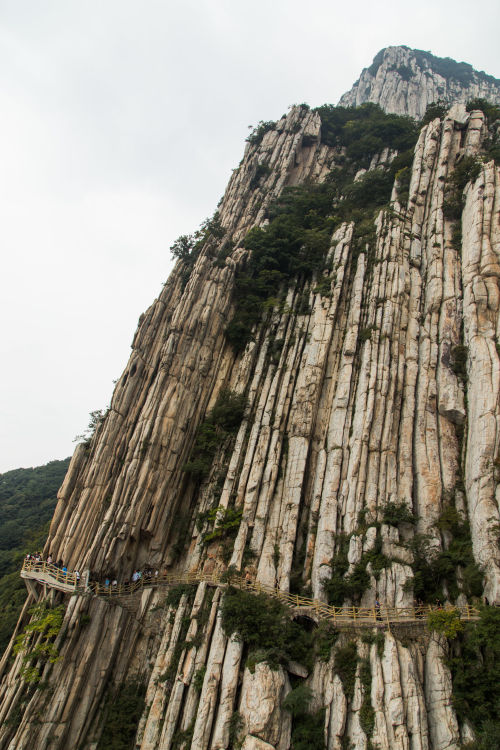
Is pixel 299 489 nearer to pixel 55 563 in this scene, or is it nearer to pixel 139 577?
pixel 139 577

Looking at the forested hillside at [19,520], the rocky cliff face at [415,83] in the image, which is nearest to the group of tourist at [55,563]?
the forested hillside at [19,520]

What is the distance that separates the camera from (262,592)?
801 inches

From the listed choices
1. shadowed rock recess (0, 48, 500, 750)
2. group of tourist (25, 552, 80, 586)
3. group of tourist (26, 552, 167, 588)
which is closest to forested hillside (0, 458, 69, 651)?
group of tourist (25, 552, 80, 586)

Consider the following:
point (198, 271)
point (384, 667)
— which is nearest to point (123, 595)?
point (384, 667)

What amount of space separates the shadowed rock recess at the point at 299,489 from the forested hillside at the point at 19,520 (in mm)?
8303

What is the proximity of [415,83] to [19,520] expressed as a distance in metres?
96.2

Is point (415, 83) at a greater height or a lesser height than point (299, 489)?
greater

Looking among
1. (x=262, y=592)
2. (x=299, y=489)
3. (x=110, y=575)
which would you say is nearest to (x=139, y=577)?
(x=110, y=575)

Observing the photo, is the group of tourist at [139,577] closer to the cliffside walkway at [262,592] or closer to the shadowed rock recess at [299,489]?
the cliffside walkway at [262,592]

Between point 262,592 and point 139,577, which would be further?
A: point 139,577

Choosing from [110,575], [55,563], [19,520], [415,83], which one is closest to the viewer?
[55,563]

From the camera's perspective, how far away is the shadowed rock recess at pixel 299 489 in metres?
16.6

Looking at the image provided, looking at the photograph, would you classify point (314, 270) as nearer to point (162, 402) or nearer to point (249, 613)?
point (162, 402)

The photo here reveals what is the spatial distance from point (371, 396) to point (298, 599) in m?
11.4
